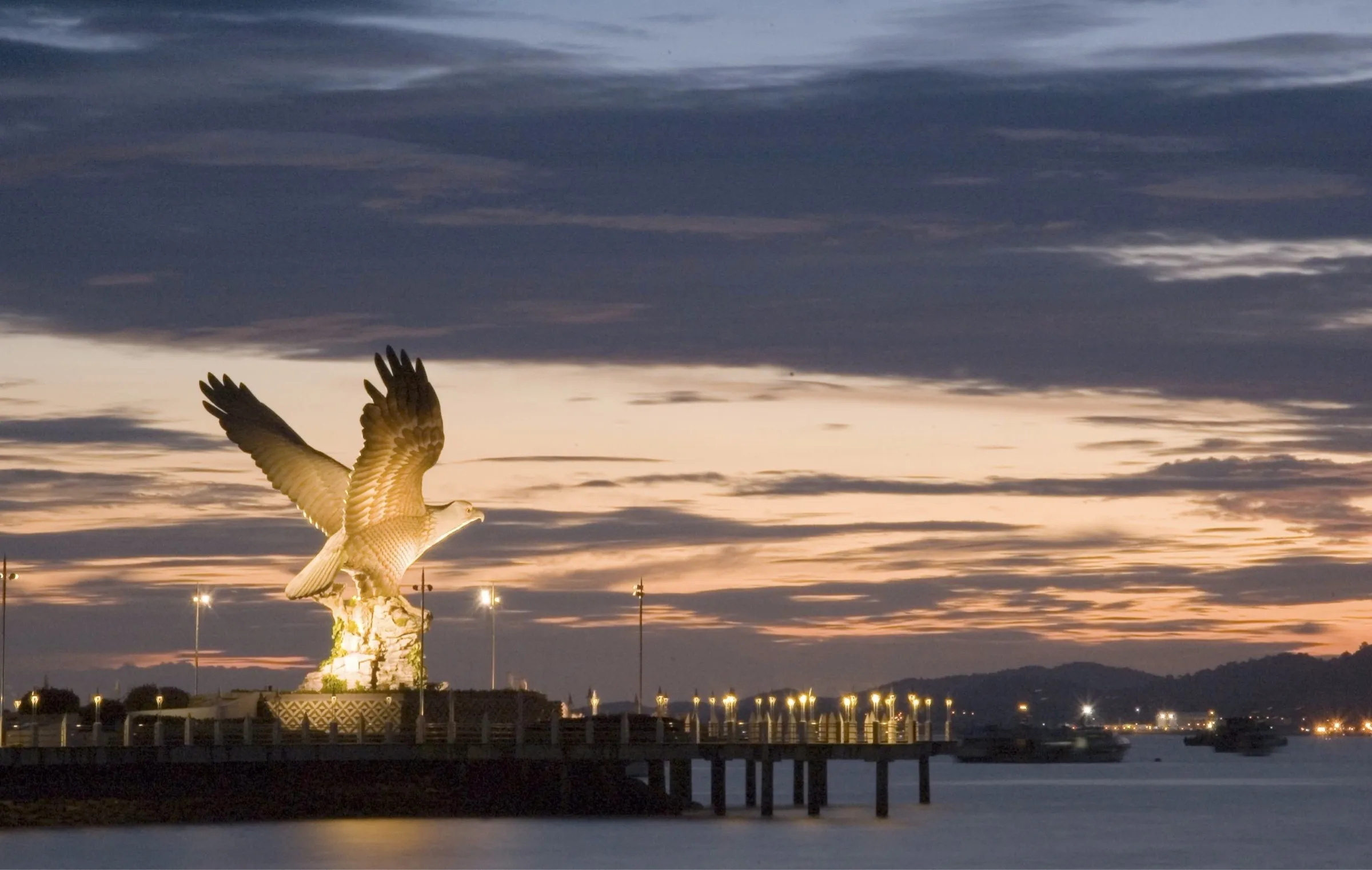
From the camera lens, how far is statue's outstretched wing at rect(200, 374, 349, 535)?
87750 millimetres

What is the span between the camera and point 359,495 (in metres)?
84.5

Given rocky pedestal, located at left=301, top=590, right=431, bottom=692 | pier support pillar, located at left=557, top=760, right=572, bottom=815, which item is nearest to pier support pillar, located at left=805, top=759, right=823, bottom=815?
pier support pillar, located at left=557, top=760, right=572, bottom=815

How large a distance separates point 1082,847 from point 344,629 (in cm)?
→ 3178

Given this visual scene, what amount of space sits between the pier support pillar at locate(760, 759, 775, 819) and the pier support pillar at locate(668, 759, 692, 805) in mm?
3890

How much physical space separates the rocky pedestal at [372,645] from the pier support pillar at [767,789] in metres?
13.5

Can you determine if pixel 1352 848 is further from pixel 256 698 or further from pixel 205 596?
pixel 205 596

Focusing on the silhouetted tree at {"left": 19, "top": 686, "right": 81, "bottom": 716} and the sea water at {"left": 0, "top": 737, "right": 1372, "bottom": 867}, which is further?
the silhouetted tree at {"left": 19, "top": 686, "right": 81, "bottom": 716}

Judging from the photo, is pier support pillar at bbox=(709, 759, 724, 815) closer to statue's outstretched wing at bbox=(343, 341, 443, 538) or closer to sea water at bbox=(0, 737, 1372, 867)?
sea water at bbox=(0, 737, 1372, 867)

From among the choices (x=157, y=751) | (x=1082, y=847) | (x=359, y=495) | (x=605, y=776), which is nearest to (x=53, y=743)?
(x=157, y=751)

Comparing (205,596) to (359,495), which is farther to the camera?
(205,596)

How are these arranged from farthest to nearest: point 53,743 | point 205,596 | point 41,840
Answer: point 205,596 → point 53,743 → point 41,840

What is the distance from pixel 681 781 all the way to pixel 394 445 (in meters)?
24.2

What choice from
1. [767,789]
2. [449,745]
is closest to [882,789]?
[767,789]

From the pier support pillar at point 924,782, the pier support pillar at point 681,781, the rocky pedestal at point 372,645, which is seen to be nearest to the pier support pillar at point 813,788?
the pier support pillar at point 681,781
